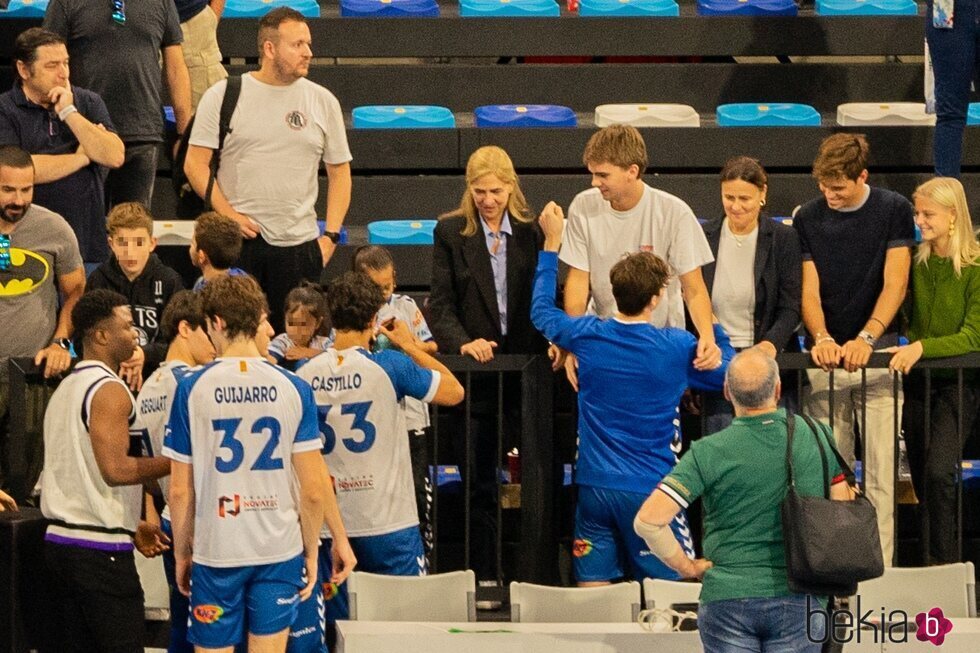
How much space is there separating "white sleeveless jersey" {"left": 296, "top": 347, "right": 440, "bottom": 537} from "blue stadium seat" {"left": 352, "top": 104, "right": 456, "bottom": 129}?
154 inches

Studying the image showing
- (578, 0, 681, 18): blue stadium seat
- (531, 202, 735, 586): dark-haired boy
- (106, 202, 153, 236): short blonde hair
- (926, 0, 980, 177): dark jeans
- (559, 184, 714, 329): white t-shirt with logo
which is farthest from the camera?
(578, 0, 681, 18): blue stadium seat

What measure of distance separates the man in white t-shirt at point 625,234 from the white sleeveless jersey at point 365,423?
2.85ft

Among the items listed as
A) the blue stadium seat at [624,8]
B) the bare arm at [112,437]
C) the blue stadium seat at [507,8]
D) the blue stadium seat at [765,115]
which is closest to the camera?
the bare arm at [112,437]

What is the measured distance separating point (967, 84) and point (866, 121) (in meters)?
1.29

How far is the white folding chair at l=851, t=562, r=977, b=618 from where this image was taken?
20.0 ft

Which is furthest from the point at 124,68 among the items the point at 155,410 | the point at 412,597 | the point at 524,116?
the point at 412,597

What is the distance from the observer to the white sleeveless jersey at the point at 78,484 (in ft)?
19.0

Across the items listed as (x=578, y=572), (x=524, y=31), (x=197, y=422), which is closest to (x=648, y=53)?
(x=524, y=31)

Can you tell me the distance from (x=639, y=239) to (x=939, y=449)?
5.10 ft

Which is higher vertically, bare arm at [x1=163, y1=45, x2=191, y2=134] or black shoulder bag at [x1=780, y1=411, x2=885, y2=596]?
bare arm at [x1=163, y1=45, x2=191, y2=134]

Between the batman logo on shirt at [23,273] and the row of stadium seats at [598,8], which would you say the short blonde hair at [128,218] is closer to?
the batman logo on shirt at [23,273]

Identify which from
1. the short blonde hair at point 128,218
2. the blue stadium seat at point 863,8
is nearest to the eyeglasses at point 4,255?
the short blonde hair at point 128,218

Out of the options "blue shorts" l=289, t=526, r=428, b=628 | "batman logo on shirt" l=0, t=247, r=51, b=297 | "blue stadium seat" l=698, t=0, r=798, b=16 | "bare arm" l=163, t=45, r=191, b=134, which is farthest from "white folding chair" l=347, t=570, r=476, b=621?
"blue stadium seat" l=698, t=0, r=798, b=16

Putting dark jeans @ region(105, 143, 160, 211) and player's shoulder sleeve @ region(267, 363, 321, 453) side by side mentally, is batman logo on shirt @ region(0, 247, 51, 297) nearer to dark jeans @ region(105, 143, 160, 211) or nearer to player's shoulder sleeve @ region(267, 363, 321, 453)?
dark jeans @ region(105, 143, 160, 211)
